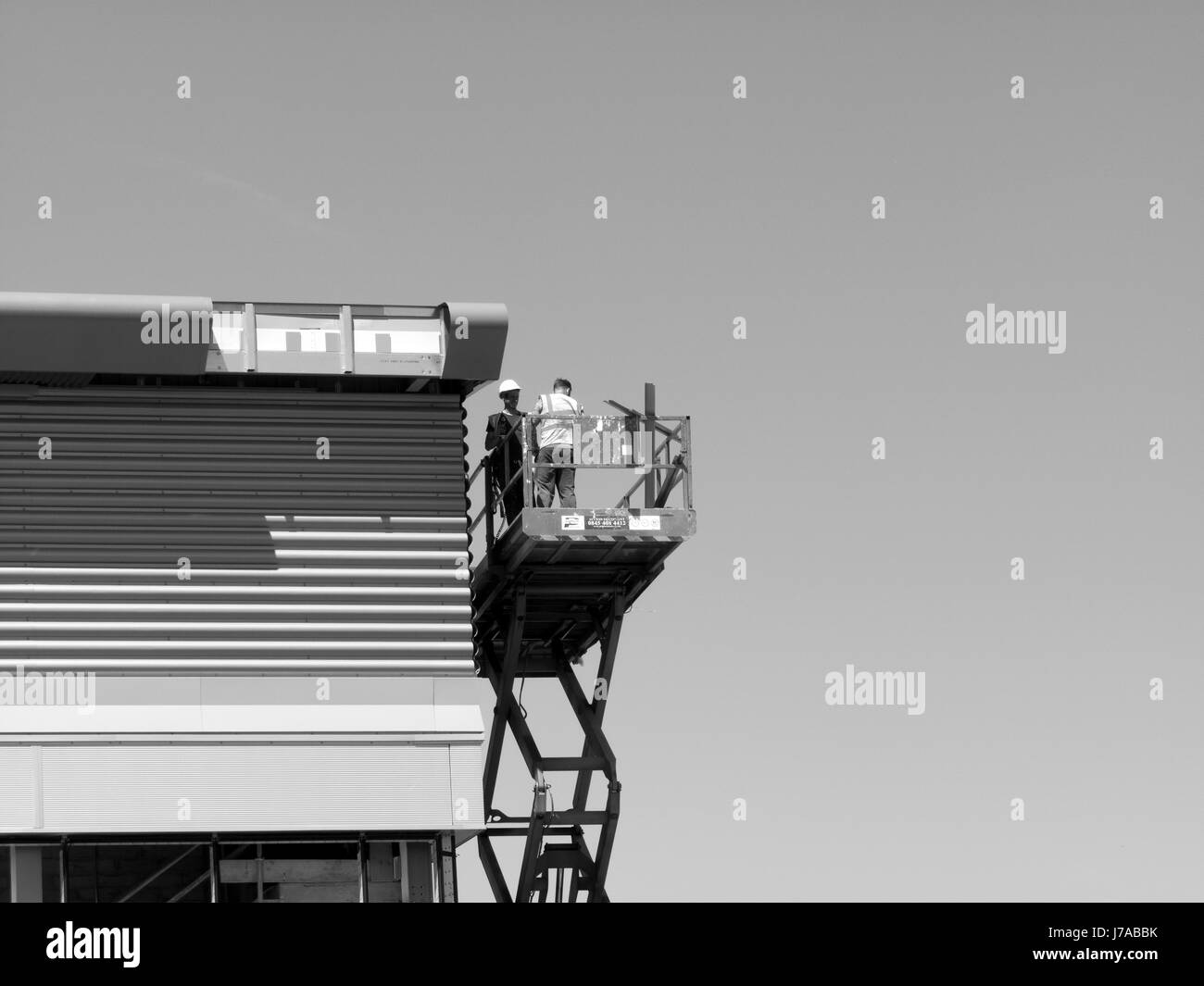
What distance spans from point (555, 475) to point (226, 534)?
5.00 m

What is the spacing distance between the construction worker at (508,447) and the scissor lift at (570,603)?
173 millimetres

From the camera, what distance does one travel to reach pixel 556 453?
31.5m

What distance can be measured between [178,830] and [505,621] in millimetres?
7426

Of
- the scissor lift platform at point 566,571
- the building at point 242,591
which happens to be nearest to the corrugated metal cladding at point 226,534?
the building at point 242,591

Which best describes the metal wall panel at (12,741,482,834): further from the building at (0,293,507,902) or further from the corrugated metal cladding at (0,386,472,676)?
the corrugated metal cladding at (0,386,472,676)

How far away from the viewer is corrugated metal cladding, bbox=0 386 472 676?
29188mm

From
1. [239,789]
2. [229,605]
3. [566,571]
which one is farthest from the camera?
[566,571]

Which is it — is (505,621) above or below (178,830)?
above

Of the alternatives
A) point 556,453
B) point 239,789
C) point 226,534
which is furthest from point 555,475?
point 239,789

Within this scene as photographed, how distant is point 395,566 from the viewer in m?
30.0

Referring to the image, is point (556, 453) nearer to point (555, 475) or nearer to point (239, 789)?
point (555, 475)
